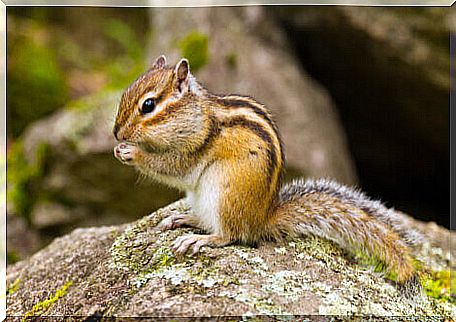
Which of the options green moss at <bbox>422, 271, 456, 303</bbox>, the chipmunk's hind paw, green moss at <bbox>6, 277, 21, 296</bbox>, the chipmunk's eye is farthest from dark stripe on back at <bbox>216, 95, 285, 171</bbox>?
green moss at <bbox>6, 277, 21, 296</bbox>

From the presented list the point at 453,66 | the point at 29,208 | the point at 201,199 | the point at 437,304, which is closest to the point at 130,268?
the point at 201,199

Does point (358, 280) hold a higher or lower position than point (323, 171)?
lower

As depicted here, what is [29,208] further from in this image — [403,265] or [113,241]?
[403,265]

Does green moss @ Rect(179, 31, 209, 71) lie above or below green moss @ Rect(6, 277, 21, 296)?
above

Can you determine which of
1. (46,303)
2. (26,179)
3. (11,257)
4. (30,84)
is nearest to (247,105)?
(46,303)

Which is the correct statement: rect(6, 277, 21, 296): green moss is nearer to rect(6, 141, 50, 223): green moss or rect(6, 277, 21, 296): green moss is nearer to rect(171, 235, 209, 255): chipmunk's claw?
rect(171, 235, 209, 255): chipmunk's claw
